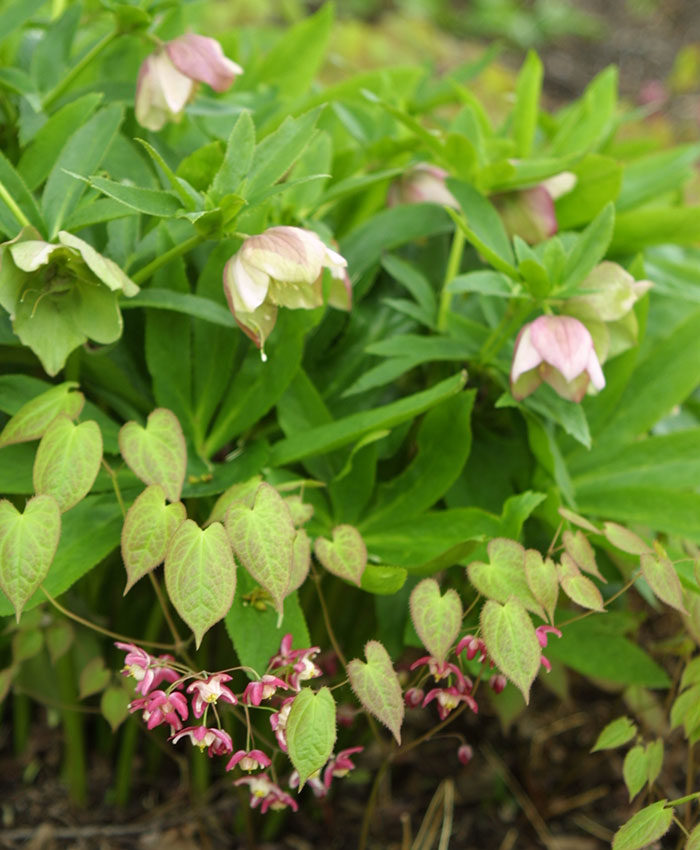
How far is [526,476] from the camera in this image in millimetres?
978

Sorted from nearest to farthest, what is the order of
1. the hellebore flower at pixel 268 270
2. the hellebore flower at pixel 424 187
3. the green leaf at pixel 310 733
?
the green leaf at pixel 310 733
the hellebore flower at pixel 268 270
the hellebore flower at pixel 424 187

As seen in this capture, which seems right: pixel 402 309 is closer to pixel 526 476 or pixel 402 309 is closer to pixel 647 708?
pixel 526 476

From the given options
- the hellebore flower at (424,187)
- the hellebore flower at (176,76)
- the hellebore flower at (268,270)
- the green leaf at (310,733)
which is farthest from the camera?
the hellebore flower at (424,187)

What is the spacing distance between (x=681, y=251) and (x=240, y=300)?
746 millimetres

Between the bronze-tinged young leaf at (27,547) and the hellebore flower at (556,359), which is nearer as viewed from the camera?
the bronze-tinged young leaf at (27,547)

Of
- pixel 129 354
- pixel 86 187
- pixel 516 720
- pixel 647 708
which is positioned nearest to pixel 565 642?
pixel 647 708

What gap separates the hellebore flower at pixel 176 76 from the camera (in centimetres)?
90

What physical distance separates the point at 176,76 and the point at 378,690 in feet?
2.03

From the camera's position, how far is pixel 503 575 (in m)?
0.72

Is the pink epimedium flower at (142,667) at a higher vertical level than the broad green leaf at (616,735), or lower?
higher

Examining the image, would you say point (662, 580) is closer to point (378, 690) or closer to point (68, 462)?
point (378, 690)

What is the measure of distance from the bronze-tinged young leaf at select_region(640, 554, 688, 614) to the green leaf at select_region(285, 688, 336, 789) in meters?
0.26

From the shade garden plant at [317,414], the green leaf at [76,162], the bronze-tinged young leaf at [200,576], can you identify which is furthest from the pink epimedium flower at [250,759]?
the green leaf at [76,162]

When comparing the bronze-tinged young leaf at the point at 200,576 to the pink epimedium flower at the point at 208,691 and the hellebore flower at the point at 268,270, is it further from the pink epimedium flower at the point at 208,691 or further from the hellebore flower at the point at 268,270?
the hellebore flower at the point at 268,270
